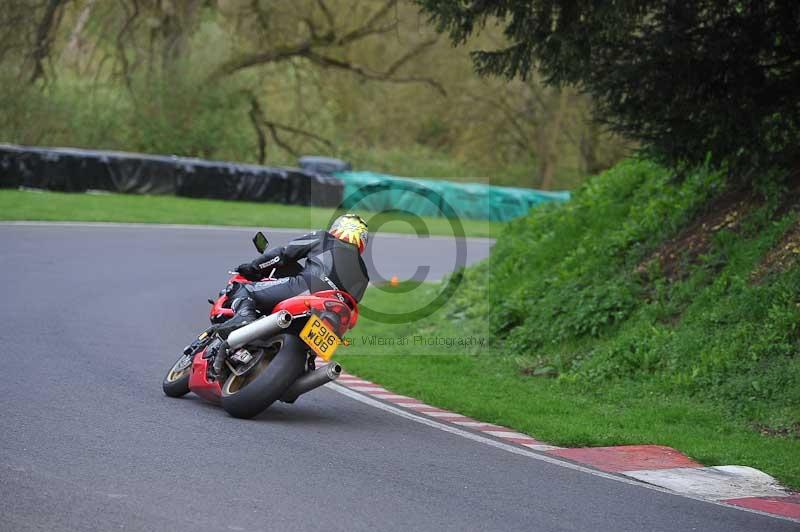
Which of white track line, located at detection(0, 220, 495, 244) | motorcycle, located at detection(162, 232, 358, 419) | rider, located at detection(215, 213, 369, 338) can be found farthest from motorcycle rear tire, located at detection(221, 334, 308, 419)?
white track line, located at detection(0, 220, 495, 244)

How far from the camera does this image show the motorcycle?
8406mm

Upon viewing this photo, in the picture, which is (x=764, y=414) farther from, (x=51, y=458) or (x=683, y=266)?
(x=51, y=458)

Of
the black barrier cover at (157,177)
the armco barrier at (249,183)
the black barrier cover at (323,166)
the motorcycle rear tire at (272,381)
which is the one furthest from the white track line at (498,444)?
the black barrier cover at (323,166)

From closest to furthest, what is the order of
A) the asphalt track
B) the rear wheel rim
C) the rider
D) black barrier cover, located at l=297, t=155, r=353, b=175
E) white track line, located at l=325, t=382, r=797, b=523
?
1. the asphalt track
2. white track line, located at l=325, t=382, r=797, b=523
3. the rear wheel rim
4. the rider
5. black barrier cover, located at l=297, t=155, r=353, b=175

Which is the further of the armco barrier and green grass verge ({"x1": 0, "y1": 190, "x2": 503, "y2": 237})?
the armco barrier

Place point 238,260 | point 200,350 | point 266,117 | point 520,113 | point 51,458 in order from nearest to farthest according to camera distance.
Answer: point 51,458
point 200,350
point 238,260
point 266,117
point 520,113

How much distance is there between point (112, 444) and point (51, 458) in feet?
1.88

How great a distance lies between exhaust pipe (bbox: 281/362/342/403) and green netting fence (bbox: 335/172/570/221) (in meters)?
26.4

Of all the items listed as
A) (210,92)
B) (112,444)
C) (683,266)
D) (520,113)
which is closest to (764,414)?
(683,266)

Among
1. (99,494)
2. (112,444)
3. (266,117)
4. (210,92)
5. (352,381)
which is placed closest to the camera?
(99,494)

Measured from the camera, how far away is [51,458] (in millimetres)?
6711

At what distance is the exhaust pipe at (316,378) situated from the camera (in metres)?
8.53

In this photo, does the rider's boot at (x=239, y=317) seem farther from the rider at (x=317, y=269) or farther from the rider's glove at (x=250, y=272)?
the rider's glove at (x=250, y=272)

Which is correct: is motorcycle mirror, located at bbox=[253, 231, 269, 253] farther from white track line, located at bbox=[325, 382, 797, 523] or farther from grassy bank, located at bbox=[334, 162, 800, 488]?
grassy bank, located at bbox=[334, 162, 800, 488]
